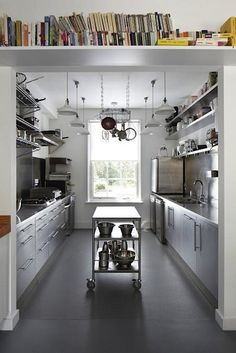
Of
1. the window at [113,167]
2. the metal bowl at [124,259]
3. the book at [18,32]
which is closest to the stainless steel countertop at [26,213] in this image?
the metal bowl at [124,259]

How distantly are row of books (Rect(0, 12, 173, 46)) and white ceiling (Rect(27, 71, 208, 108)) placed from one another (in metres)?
2.66

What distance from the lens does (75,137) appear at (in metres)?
7.78

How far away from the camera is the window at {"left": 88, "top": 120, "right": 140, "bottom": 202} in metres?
7.84

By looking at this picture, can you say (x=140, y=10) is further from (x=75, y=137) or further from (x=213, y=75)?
(x=75, y=137)

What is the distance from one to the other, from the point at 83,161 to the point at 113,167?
79 cm

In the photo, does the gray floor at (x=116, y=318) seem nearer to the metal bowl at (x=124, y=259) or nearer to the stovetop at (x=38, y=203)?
the metal bowl at (x=124, y=259)

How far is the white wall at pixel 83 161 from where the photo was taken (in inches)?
306

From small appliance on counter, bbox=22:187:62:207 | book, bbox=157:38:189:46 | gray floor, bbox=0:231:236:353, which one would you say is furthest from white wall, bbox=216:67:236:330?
small appliance on counter, bbox=22:187:62:207

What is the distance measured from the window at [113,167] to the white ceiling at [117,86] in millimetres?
1089

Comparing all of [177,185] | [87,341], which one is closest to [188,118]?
[177,185]

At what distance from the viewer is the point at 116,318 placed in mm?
2930

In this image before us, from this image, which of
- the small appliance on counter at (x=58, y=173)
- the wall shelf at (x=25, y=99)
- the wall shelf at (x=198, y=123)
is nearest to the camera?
the wall shelf at (x=25, y=99)

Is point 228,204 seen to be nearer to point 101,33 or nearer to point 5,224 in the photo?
point 101,33

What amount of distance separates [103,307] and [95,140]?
5203mm
